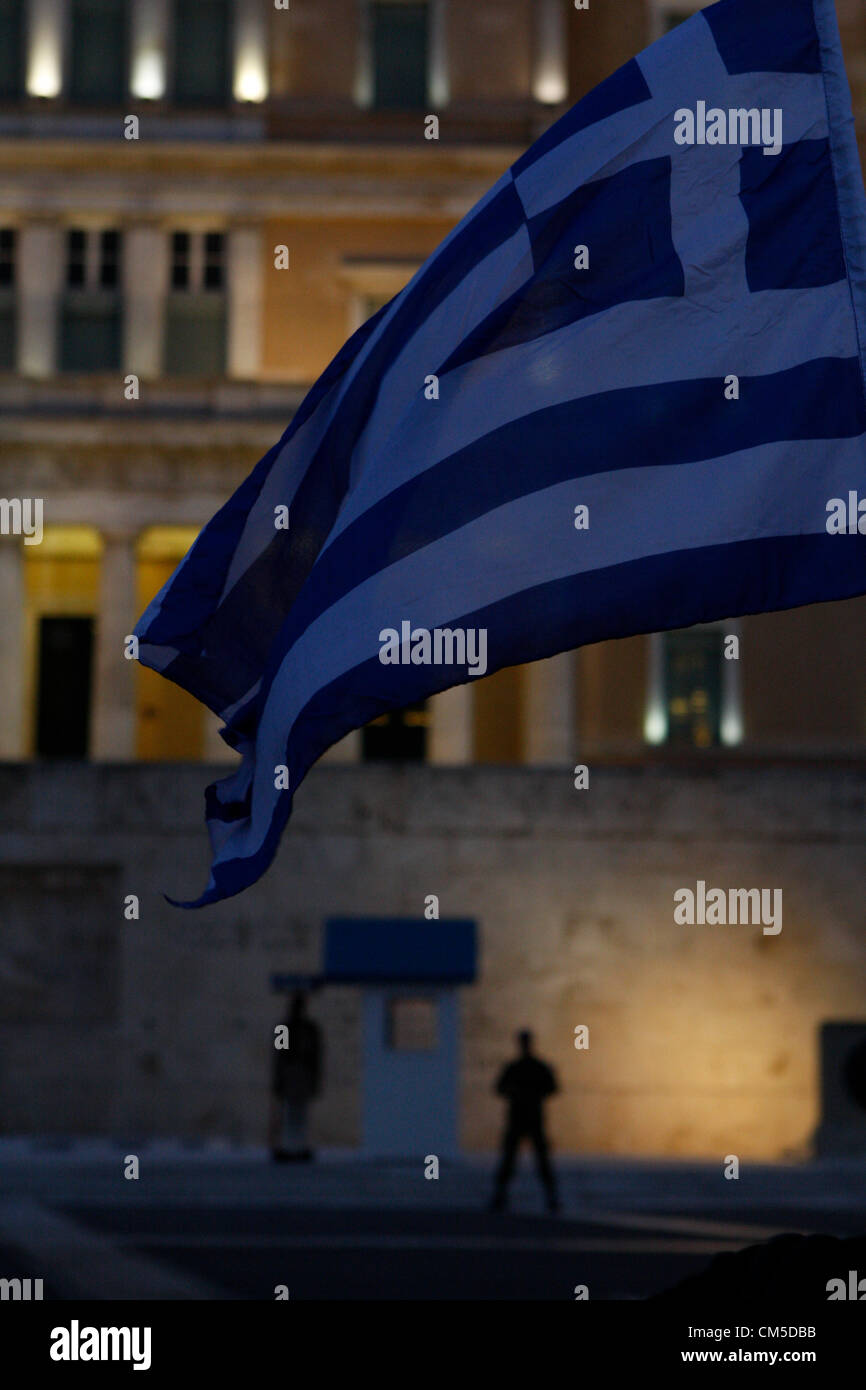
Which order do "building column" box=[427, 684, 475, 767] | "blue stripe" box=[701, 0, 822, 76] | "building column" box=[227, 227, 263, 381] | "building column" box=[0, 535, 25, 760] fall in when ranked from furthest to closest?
"building column" box=[227, 227, 263, 381] → "building column" box=[427, 684, 475, 767] → "building column" box=[0, 535, 25, 760] → "blue stripe" box=[701, 0, 822, 76]

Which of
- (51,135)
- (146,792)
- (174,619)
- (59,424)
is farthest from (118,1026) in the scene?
(174,619)

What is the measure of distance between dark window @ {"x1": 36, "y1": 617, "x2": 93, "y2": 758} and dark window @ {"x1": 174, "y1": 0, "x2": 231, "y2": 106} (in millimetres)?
9046

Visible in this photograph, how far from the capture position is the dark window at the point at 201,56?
36312mm

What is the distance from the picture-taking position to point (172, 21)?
36.3m

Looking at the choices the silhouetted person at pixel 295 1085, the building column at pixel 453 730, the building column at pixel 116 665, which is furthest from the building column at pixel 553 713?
the silhouetted person at pixel 295 1085

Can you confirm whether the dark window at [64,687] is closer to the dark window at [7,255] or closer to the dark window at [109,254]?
the dark window at [7,255]

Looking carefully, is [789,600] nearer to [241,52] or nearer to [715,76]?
[715,76]

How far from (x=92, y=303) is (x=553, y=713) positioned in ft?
33.2

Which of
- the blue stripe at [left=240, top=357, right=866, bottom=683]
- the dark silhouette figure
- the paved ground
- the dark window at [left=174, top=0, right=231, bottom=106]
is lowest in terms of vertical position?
the paved ground

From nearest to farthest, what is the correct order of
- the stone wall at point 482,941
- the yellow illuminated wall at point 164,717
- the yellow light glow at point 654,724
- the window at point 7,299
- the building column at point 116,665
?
the stone wall at point 482,941
the building column at point 116,665
the yellow light glow at point 654,724
the window at point 7,299
the yellow illuminated wall at point 164,717

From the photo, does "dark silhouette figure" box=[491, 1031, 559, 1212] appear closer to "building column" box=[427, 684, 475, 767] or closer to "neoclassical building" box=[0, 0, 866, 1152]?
"neoclassical building" box=[0, 0, 866, 1152]

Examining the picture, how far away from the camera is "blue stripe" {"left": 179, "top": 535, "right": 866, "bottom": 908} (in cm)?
706

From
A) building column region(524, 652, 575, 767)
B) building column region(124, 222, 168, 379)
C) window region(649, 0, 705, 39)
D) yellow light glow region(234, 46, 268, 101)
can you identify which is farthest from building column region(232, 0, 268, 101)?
building column region(524, 652, 575, 767)
